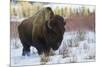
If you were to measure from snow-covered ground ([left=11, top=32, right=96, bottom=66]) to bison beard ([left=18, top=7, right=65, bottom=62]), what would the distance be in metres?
0.05

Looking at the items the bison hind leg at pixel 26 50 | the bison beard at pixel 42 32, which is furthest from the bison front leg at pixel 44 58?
the bison hind leg at pixel 26 50

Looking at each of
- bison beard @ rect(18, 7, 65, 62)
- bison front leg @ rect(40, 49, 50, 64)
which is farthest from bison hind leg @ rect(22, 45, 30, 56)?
bison front leg @ rect(40, 49, 50, 64)

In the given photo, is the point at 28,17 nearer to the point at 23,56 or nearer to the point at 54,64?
the point at 23,56

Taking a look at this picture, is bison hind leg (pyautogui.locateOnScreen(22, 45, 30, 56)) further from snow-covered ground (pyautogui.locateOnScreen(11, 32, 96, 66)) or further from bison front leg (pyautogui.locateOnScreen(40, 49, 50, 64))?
bison front leg (pyautogui.locateOnScreen(40, 49, 50, 64))

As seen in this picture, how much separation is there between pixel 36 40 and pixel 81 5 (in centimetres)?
69

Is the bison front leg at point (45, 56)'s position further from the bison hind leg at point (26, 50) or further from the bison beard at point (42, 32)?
the bison hind leg at point (26, 50)

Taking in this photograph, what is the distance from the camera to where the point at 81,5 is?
8.15 ft

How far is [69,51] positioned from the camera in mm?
2424

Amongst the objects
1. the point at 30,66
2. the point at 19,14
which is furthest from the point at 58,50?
the point at 19,14

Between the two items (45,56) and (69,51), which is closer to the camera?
(45,56)

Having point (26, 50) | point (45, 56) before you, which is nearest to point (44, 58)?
point (45, 56)

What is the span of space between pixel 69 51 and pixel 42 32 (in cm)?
40

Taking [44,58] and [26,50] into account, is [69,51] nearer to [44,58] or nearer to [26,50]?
[44,58]

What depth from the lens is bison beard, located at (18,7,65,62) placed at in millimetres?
2238
